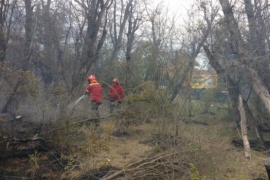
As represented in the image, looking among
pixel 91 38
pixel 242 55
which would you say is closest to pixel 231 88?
pixel 242 55

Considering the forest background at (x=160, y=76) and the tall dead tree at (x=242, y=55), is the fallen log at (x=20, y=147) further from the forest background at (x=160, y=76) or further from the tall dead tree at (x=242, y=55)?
the tall dead tree at (x=242, y=55)

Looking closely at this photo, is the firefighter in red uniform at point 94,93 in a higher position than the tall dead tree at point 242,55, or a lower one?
lower

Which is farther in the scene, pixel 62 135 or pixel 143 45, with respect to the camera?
pixel 143 45

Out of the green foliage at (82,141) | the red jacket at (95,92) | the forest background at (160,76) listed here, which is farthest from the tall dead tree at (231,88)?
the green foliage at (82,141)

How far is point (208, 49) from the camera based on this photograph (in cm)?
1005

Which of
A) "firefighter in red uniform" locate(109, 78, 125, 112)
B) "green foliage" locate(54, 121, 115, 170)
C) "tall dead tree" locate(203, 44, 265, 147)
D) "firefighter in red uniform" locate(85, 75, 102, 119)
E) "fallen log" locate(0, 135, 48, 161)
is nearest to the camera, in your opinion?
"green foliage" locate(54, 121, 115, 170)

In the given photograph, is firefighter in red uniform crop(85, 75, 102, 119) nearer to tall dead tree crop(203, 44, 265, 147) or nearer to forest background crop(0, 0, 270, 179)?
forest background crop(0, 0, 270, 179)

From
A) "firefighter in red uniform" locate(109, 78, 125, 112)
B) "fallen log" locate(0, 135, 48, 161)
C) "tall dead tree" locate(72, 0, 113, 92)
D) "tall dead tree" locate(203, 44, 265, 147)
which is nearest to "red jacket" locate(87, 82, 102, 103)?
"firefighter in red uniform" locate(109, 78, 125, 112)

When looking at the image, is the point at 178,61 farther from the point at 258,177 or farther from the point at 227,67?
the point at 258,177

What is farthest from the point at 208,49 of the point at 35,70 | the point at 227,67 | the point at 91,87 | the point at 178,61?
the point at 35,70

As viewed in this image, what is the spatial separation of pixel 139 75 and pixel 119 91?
135 inches

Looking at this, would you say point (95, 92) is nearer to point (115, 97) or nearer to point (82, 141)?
point (115, 97)

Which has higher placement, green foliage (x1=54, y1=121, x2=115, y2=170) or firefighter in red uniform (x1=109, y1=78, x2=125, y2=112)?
firefighter in red uniform (x1=109, y1=78, x2=125, y2=112)

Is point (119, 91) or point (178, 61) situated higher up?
point (178, 61)
